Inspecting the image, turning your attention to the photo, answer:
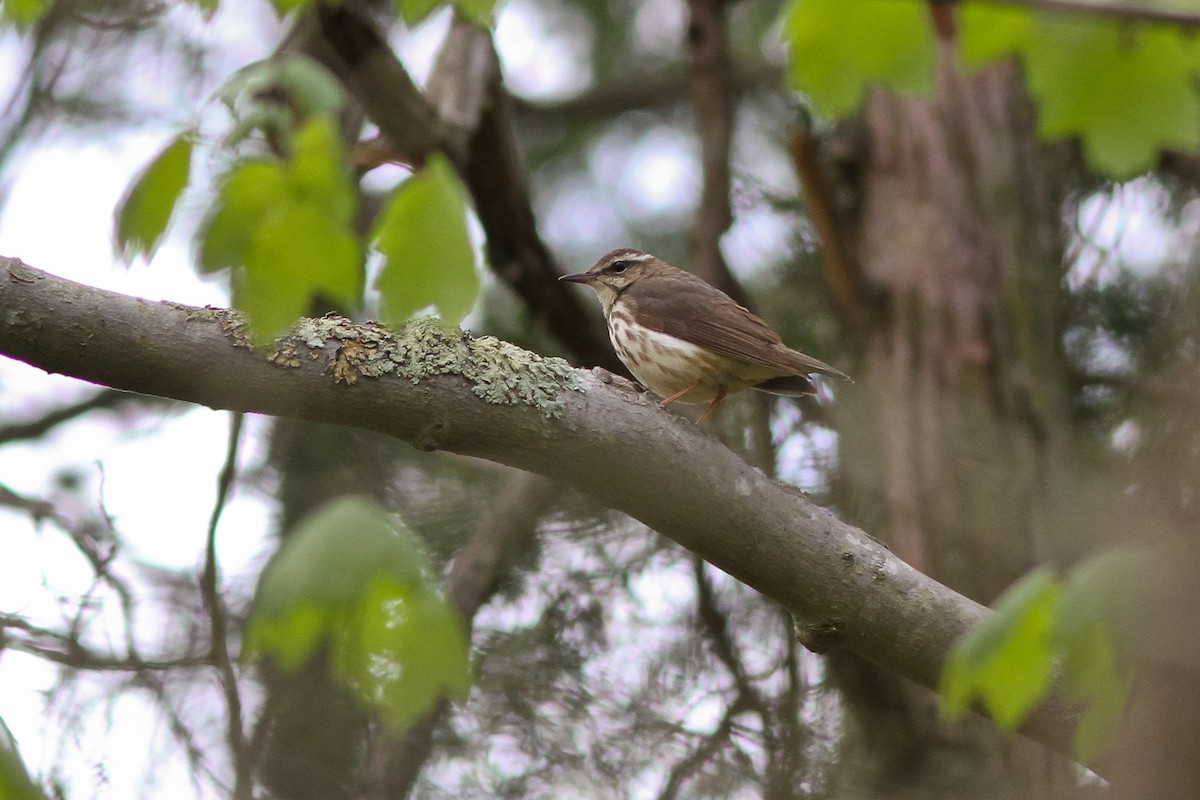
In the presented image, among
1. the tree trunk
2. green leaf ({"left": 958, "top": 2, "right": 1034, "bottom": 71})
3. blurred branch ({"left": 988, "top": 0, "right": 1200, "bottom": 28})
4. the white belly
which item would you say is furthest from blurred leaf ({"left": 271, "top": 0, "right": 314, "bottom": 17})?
the tree trunk

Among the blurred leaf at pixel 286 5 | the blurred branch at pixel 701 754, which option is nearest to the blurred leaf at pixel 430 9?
the blurred leaf at pixel 286 5

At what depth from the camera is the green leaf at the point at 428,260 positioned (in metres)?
2.64

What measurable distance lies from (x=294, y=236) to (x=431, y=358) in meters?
1.00

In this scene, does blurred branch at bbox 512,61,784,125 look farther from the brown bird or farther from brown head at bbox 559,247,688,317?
the brown bird

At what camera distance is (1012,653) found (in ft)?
8.18

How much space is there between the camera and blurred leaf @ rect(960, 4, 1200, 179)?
102 inches

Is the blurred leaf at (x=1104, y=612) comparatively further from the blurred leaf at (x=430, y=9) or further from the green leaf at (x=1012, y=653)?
the blurred leaf at (x=430, y=9)

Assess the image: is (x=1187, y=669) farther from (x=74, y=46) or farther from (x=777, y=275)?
(x=74, y=46)

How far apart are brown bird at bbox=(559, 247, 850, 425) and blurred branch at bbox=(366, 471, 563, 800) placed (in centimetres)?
78

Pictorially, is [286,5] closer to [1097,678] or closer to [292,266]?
[292,266]

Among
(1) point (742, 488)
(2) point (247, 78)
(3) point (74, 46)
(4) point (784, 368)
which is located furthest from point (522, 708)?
(3) point (74, 46)

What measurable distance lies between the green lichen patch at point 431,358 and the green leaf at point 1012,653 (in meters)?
1.54

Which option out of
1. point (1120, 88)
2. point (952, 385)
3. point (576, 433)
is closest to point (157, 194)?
point (576, 433)

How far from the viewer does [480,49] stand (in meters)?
6.64
